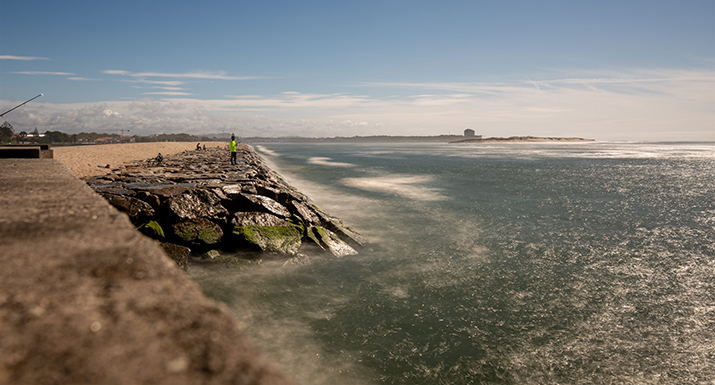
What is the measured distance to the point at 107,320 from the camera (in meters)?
1.30

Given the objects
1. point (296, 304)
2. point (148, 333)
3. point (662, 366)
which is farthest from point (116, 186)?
point (662, 366)

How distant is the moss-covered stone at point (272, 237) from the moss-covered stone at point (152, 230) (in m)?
1.23

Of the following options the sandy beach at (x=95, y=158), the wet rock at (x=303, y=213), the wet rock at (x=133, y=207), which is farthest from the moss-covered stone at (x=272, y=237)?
the sandy beach at (x=95, y=158)

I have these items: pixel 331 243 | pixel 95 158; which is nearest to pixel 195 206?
pixel 331 243

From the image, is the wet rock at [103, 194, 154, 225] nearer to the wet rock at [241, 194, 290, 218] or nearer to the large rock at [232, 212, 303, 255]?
the large rock at [232, 212, 303, 255]

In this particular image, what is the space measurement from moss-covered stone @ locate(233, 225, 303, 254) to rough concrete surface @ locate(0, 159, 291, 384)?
5212 millimetres

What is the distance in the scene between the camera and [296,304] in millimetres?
5625

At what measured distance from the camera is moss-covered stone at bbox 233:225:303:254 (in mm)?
7350

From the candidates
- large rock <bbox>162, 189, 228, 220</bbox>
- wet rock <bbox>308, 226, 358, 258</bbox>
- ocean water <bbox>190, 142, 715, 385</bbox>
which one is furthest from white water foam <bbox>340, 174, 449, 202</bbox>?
large rock <bbox>162, 189, 228, 220</bbox>

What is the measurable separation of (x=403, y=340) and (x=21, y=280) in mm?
3895

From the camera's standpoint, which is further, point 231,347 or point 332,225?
point 332,225

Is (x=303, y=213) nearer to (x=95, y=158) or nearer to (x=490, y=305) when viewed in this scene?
(x=490, y=305)

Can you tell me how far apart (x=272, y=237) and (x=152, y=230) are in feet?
6.75

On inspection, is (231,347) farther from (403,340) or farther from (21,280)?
(403,340)
